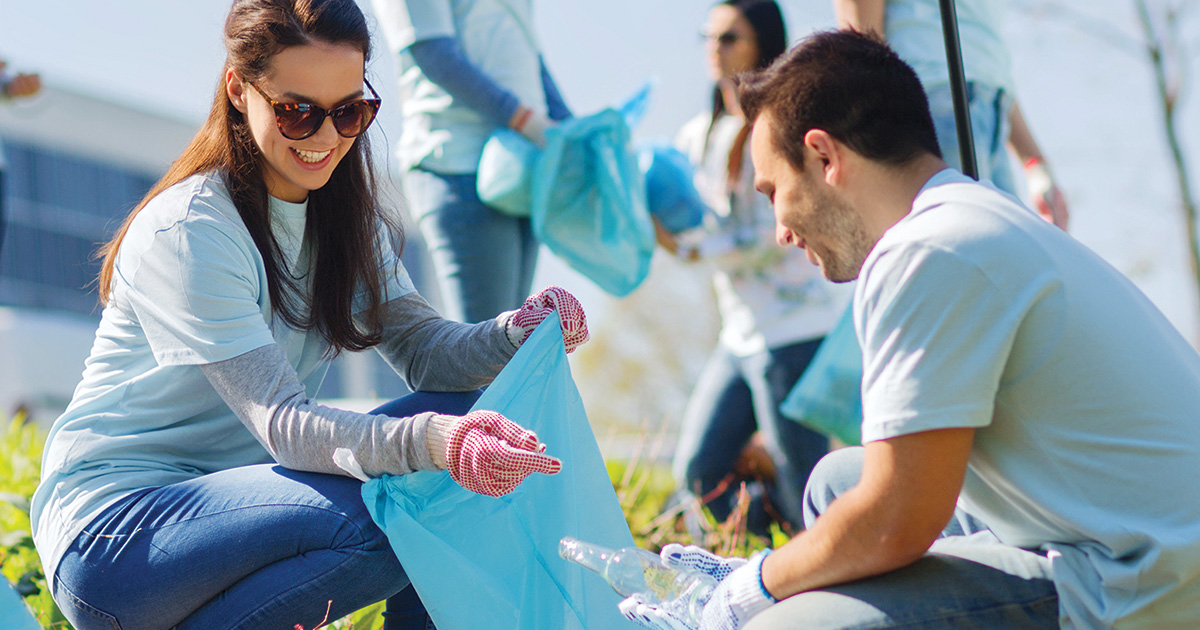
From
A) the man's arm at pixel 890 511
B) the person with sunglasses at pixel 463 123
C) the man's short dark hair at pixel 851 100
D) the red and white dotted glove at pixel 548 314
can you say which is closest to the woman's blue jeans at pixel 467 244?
the person with sunglasses at pixel 463 123

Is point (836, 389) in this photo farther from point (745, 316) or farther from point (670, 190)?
point (670, 190)

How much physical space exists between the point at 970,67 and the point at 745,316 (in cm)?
111

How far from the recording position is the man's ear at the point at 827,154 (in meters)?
1.53

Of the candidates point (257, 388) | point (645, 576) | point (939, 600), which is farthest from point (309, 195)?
point (939, 600)

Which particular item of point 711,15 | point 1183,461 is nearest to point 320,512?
point 1183,461

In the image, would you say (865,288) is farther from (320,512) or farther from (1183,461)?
(320,512)

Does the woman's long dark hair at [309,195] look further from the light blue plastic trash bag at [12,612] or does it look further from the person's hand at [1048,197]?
the person's hand at [1048,197]

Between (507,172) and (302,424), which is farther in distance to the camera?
(507,172)

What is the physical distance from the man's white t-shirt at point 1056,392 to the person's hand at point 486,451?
1.58 ft

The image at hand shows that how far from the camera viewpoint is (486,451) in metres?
1.45

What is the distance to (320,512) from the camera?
1614mm

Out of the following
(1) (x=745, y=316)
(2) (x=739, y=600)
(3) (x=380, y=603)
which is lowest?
(3) (x=380, y=603)

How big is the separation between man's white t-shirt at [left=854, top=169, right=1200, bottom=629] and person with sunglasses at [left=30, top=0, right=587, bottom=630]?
55 centimetres

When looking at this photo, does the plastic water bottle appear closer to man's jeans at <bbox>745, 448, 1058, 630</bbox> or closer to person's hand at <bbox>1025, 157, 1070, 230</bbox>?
man's jeans at <bbox>745, 448, 1058, 630</bbox>
